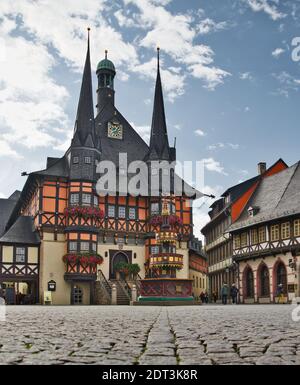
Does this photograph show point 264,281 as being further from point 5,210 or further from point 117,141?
point 5,210

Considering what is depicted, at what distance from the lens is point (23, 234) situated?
5041cm

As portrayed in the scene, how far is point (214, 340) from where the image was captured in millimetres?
7660

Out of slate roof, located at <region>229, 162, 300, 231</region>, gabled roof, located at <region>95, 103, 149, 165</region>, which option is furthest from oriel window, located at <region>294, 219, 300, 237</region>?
gabled roof, located at <region>95, 103, 149, 165</region>

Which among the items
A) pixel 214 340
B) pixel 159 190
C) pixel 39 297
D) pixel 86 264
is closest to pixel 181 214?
pixel 159 190

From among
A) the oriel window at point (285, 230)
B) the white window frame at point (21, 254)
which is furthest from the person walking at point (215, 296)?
the white window frame at point (21, 254)

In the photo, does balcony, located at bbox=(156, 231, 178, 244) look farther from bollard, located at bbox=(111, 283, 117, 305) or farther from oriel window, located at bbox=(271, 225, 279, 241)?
oriel window, located at bbox=(271, 225, 279, 241)

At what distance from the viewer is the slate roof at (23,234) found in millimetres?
49169

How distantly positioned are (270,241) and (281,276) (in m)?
2.65

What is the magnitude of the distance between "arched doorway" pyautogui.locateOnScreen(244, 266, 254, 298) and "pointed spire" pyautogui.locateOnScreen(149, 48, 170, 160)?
14.4m

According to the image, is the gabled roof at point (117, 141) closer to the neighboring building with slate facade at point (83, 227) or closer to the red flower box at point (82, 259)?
the neighboring building with slate facade at point (83, 227)

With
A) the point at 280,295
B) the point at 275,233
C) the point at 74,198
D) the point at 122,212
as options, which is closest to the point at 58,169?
the point at 74,198

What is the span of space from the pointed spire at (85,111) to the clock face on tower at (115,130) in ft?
14.1

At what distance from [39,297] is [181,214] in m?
15.0
